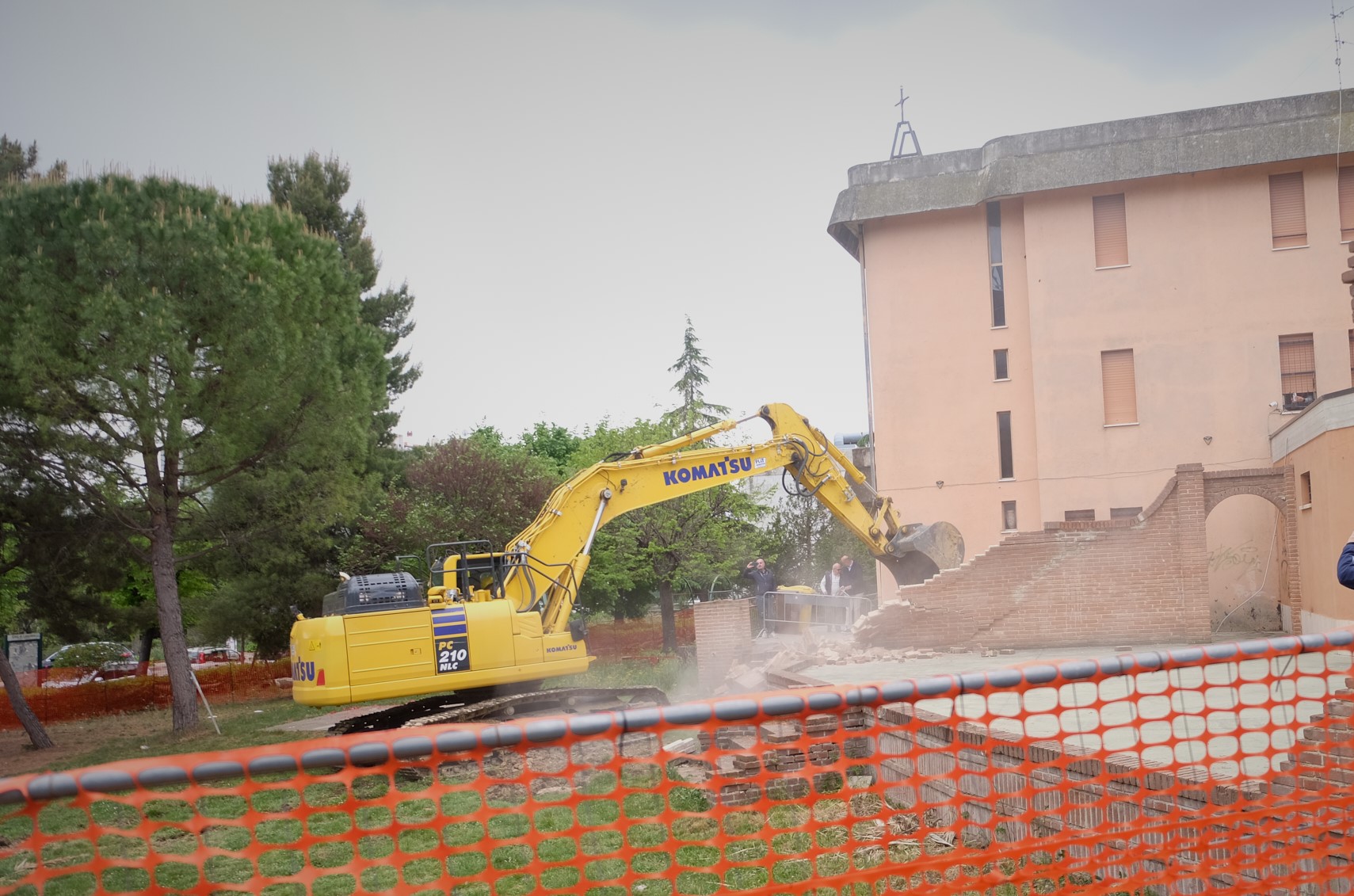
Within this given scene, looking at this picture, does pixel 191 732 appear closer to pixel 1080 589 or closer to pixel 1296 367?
pixel 1080 589

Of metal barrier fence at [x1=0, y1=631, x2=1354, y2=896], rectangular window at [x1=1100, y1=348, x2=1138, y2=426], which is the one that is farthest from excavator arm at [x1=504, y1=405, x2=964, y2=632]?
rectangular window at [x1=1100, y1=348, x2=1138, y2=426]

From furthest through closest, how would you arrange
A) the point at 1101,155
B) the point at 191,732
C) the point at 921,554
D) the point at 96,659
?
the point at 96,659 → the point at 1101,155 → the point at 191,732 → the point at 921,554

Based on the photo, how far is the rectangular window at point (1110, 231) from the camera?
23859 mm

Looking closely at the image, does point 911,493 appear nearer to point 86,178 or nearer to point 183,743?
point 183,743

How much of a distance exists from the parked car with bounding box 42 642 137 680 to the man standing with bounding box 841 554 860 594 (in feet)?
72.8

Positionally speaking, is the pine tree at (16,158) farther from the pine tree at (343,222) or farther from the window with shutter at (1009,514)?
the window with shutter at (1009,514)

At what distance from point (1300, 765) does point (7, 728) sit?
23.9 meters

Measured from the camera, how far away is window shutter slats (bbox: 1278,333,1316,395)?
22797 mm

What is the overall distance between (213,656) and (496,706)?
3875 cm

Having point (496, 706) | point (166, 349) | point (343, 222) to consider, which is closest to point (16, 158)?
point (343, 222)

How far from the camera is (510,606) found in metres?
13.1

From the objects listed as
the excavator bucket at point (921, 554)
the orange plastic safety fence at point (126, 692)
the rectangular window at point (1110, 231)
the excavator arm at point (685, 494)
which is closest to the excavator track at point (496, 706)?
the excavator arm at point (685, 494)

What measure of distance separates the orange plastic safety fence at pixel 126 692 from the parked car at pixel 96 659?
7.84 ft

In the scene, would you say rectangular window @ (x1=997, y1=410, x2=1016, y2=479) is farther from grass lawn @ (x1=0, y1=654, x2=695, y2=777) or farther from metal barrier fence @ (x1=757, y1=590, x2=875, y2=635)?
grass lawn @ (x1=0, y1=654, x2=695, y2=777)
